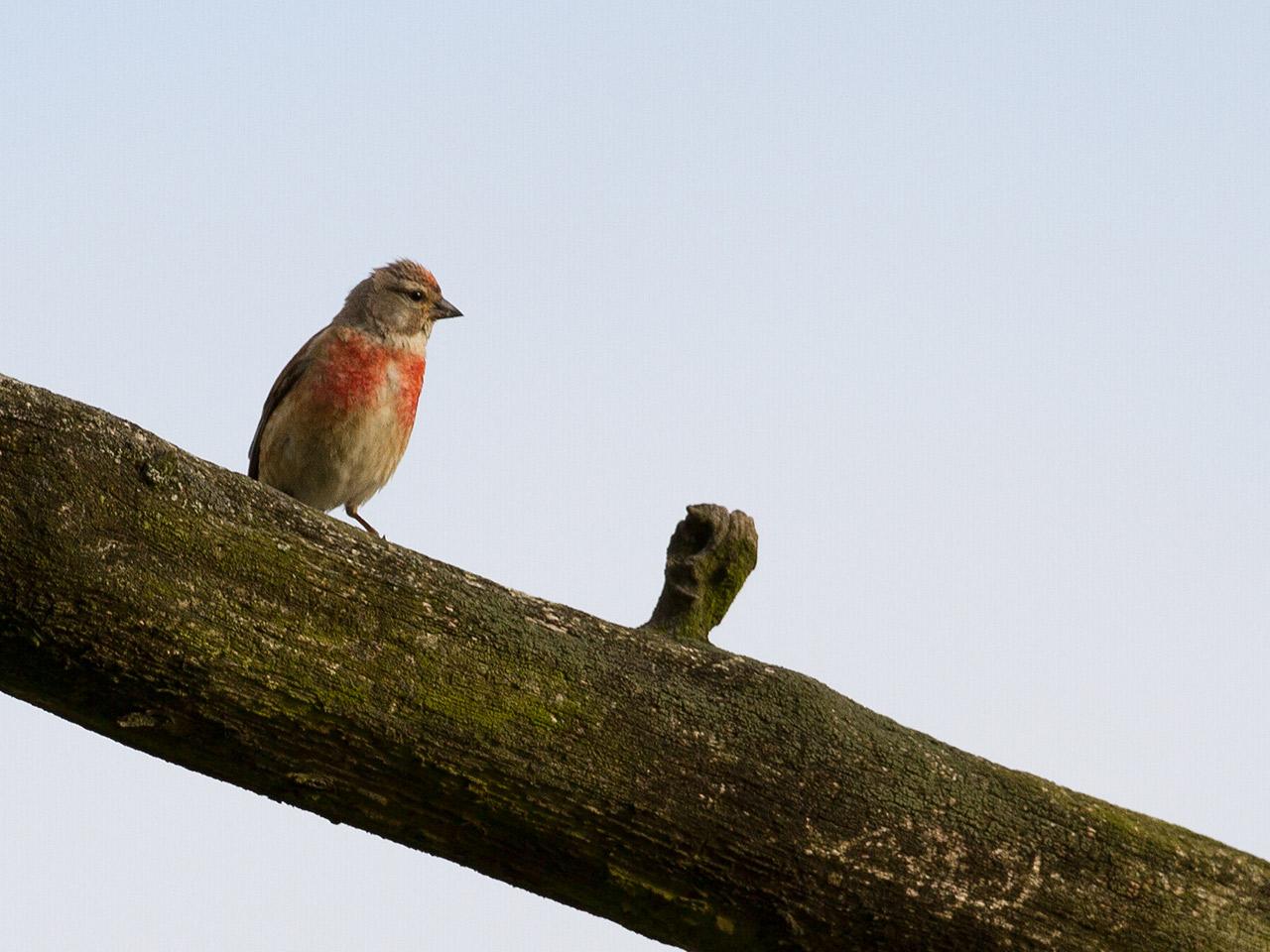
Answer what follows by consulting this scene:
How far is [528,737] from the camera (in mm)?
2260

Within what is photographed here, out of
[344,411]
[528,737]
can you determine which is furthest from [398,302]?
[528,737]

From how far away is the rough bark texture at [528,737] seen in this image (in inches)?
79.9

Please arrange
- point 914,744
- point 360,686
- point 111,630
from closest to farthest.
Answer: point 111,630
point 360,686
point 914,744

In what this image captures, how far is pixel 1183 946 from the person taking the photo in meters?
2.58

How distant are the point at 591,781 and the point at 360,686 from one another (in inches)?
14.9

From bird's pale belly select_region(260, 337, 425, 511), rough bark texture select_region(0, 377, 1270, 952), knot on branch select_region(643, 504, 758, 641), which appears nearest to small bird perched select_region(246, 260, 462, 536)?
bird's pale belly select_region(260, 337, 425, 511)

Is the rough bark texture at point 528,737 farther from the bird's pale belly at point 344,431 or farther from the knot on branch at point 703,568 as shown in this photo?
the bird's pale belly at point 344,431

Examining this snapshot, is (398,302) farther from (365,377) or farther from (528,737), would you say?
(528,737)

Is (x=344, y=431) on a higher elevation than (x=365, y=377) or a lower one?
lower

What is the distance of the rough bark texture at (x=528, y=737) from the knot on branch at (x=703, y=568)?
0.16 metres

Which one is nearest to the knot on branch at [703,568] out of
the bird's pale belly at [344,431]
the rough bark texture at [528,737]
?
the rough bark texture at [528,737]

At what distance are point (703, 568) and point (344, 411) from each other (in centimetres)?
376

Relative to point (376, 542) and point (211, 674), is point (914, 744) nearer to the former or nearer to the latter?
point (376, 542)

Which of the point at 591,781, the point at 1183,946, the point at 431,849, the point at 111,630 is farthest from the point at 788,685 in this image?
the point at 111,630
